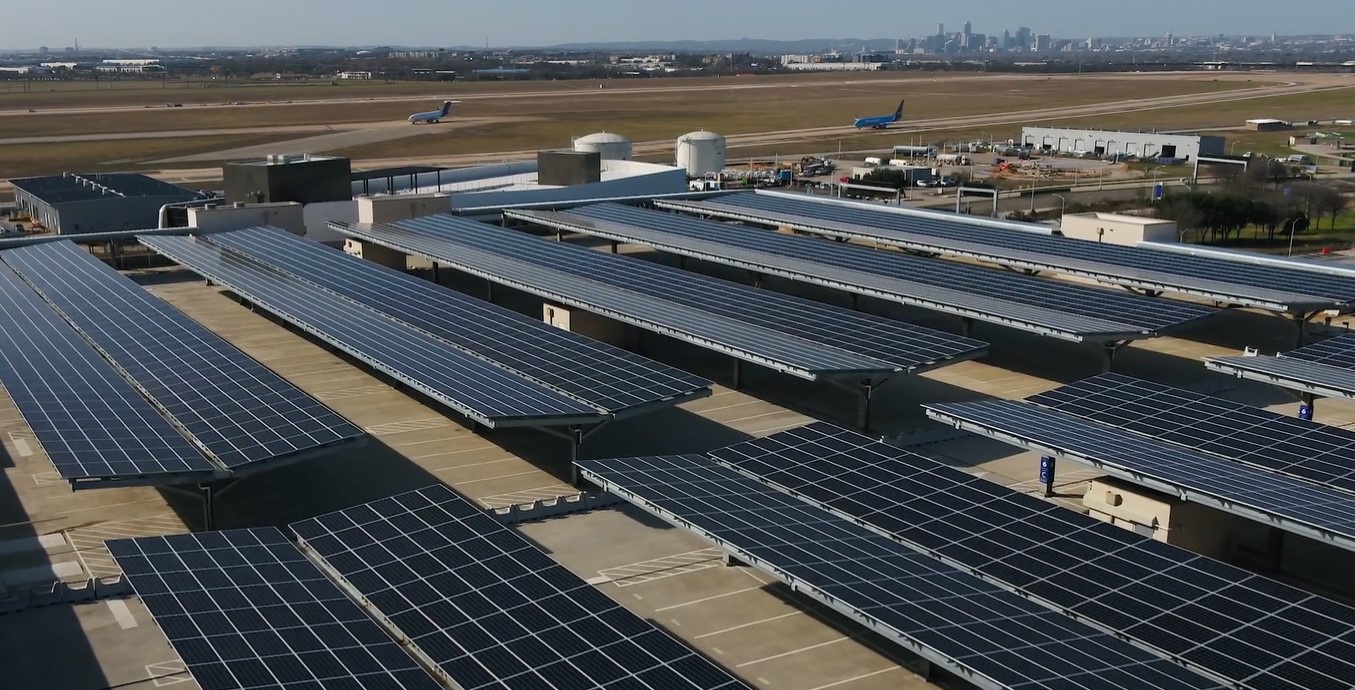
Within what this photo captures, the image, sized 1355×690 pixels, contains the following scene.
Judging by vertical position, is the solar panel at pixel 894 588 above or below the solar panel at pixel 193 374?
below

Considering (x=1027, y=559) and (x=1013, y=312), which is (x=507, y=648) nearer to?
(x=1027, y=559)

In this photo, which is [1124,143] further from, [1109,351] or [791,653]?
[791,653]

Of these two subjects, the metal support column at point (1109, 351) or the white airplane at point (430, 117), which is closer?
the metal support column at point (1109, 351)

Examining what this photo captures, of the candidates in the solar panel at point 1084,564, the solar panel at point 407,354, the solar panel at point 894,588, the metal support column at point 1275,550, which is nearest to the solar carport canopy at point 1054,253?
the metal support column at point 1275,550

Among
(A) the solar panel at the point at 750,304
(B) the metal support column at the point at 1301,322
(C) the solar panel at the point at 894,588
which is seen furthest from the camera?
(B) the metal support column at the point at 1301,322

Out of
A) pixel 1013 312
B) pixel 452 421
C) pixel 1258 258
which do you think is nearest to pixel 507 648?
pixel 452 421

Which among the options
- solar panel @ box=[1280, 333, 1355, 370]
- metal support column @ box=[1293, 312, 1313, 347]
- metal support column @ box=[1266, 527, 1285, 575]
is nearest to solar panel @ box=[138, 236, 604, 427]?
metal support column @ box=[1266, 527, 1285, 575]

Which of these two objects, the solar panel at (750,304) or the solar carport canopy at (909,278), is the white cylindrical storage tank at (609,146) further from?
the solar panel at (750,304)
